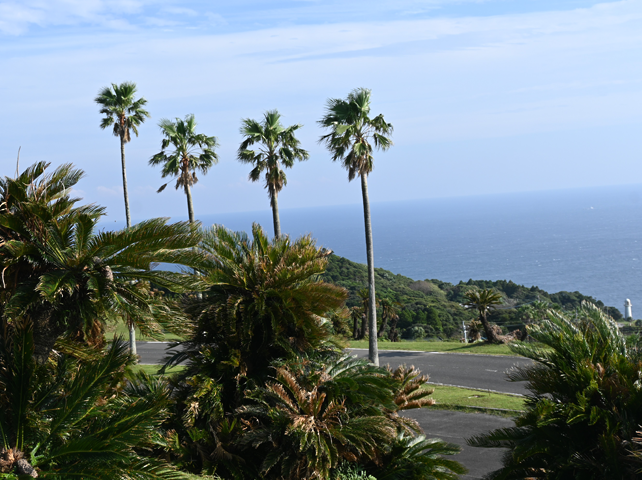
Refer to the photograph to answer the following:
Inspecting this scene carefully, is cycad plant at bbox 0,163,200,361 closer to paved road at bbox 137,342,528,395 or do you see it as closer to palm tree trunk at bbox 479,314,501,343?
paved road at bbox 137,342,528,395

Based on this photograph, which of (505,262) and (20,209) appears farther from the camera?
(505,262)

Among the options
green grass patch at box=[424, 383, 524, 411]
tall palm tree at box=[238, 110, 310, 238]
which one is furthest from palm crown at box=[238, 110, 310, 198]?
green grass patch at box=[424, 383, 524, 411]

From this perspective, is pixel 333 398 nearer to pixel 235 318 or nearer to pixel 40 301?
pixel 235 318

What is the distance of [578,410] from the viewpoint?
8461 mm

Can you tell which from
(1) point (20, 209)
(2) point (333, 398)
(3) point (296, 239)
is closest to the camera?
(1) point (20, 209)

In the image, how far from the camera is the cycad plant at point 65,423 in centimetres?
621

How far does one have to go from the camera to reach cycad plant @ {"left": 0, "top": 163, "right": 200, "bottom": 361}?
292 inches

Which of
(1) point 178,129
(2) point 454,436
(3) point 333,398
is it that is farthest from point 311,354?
(1) point 178,129

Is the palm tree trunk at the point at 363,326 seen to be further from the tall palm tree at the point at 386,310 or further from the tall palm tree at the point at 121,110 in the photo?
the tall palm tree at the point at 121,110

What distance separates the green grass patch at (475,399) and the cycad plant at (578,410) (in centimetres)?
863

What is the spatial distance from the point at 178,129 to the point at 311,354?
840 inches

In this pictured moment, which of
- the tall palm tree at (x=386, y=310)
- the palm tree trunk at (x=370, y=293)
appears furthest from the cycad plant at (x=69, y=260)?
the tall palm tree at (x=386, y=310)

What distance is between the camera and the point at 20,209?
25.7 ft

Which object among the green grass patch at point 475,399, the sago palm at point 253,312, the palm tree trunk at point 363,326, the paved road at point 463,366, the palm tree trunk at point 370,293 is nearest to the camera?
the sago palm at point 253,312
